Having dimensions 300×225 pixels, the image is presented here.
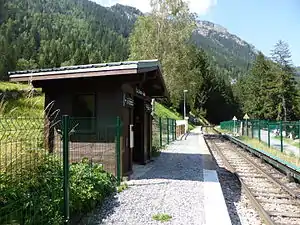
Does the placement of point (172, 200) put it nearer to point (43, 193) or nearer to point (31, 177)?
point (43, 193)

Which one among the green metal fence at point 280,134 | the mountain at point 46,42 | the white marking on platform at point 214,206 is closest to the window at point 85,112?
the white marking on platform at point 214,206

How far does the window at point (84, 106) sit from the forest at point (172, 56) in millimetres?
21982

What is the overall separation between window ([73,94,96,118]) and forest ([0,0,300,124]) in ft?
72.1

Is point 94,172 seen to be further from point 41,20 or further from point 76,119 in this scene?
point 41,20

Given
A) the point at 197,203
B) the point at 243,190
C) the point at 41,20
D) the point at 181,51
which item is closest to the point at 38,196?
the point at 197,203

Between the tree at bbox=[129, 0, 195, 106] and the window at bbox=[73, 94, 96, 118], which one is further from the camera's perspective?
the tree at bbox=[129, 0, 195, 106]

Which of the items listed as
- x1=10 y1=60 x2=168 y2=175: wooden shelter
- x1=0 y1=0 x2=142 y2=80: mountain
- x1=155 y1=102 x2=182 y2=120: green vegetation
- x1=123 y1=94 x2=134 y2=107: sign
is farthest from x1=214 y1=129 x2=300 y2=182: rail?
x1=0 y1=0 x2=142 y2=80: mountain

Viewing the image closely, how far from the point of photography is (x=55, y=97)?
9469 mm

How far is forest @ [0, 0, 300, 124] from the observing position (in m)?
31.8

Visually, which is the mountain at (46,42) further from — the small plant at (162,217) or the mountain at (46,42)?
Answer: the small plant at (162,217)

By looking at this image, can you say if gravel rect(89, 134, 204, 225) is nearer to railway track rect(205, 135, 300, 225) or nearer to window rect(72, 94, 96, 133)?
railway track rect(205, 135, 300, 225)

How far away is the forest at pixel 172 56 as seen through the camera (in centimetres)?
3180

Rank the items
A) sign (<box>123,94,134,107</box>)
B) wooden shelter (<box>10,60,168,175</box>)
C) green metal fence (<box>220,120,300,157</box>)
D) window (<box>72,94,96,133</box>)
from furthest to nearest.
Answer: green metal fence (<box>220,120,300,157</box>) < sign (<box>123,94,134,107</box>) < window (<box>72,94,96,133</box>) < wooden shelter (<box>10,60,168,175</box>)

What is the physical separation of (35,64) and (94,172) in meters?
70.9
